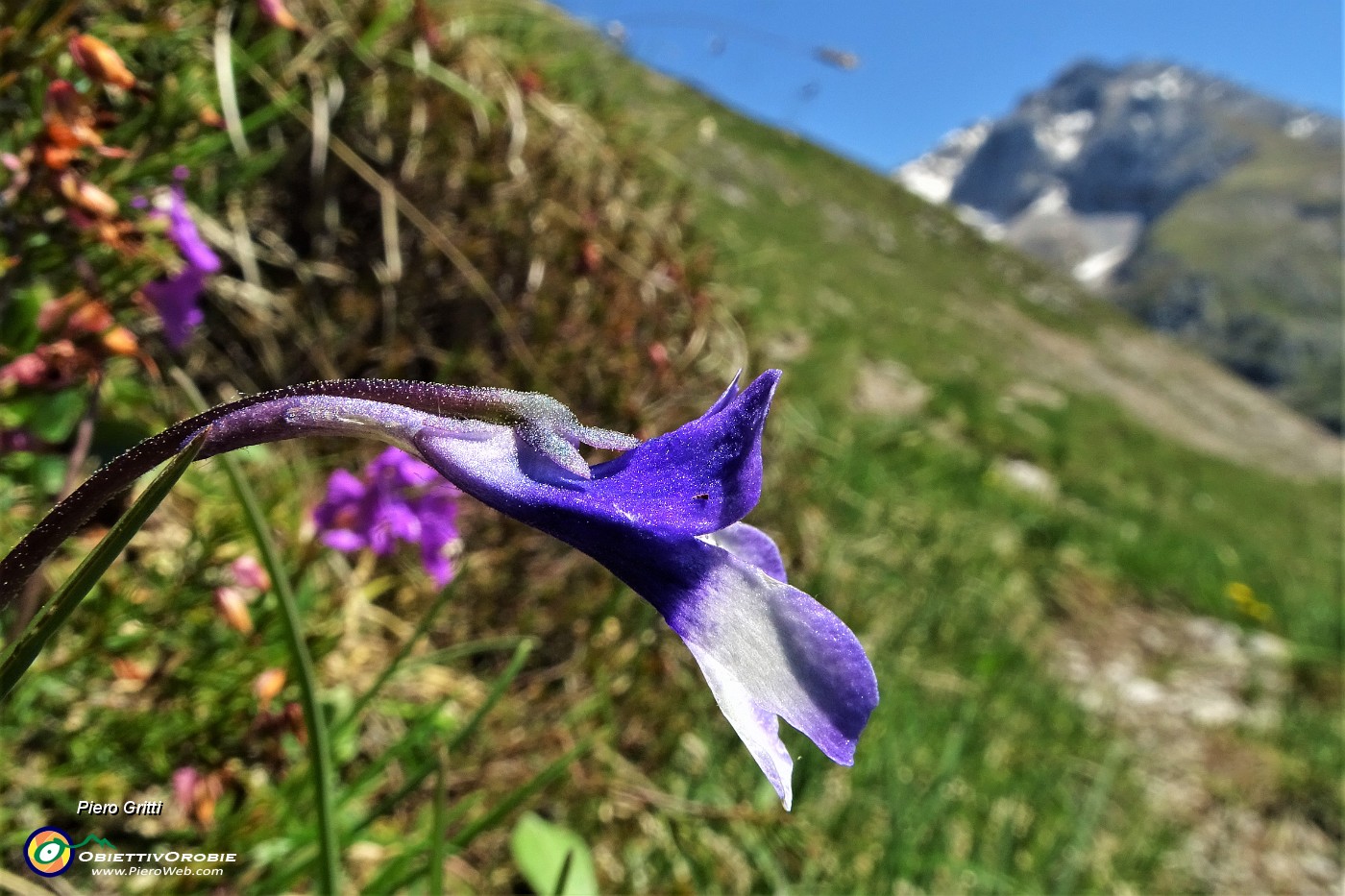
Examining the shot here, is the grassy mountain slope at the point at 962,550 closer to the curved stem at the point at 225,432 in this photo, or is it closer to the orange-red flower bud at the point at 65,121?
the curved stem at the point at 225,432

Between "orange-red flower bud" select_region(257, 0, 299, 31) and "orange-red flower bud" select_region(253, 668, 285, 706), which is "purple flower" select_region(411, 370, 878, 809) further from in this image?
"orange-red flower bud" select_region(257, 0, 299, 31)

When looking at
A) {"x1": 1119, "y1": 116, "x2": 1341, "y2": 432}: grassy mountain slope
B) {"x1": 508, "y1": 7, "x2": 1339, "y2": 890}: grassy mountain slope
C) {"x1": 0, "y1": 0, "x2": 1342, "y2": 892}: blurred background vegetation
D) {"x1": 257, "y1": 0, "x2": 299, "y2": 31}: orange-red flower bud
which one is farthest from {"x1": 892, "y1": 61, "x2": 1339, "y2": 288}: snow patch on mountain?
{"x1": 257, "y1": 0, "x2": 299, "y2": 31}: orange-red flower bud

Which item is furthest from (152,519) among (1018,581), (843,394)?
(843,394)

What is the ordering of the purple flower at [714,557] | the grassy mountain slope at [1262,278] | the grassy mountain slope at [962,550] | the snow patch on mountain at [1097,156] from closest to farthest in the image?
1. the purple flower at [714,557]
2. the grassy mountain slope at [962,550]
3. the grassy mountain slope at [1262,278]
4. the snow patch on mountain at [1097,156]

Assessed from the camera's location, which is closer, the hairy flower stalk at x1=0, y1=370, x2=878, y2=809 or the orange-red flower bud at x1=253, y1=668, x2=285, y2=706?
the hairy flower stalk at x1=0, y1=370, x2=878, y2=809

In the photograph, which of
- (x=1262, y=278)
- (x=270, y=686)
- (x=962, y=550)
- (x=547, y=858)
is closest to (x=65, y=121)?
(x=270, y=686)

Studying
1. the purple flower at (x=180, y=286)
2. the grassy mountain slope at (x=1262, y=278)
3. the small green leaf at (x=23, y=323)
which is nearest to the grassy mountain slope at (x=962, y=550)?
the purple flower at (x=180, y=286)

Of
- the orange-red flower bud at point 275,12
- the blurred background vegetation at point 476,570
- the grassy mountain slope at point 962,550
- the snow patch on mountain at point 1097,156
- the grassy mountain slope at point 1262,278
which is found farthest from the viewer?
the snow patch on mountain at point 1097,156
